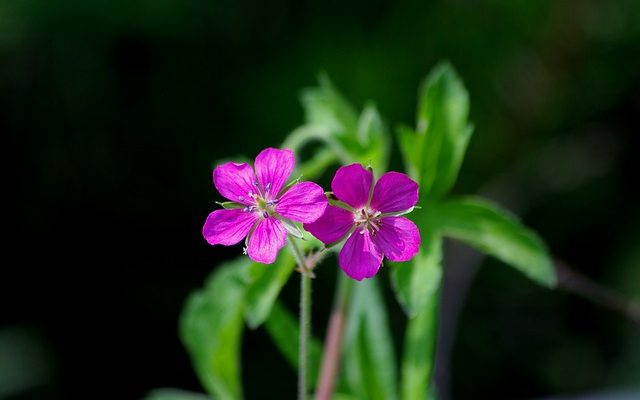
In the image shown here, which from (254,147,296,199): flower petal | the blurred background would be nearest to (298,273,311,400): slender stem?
(254,147,296,199): flower petal

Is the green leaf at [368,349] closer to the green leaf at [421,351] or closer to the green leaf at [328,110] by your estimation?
the green leaf at [421,351]

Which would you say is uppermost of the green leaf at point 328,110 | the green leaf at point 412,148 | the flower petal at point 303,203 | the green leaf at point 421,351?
the green leaf at point 328,110

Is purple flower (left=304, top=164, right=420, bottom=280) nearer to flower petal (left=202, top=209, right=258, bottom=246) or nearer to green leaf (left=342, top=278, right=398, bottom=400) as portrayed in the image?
flower petal (left=202, top=209, right=258, bottom=246)

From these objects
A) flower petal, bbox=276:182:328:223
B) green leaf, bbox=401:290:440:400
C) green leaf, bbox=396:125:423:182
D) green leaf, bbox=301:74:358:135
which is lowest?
green leaf, bbox=401:290:440:400

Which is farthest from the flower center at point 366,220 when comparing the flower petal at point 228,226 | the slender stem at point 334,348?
the slender stem at point 334,348

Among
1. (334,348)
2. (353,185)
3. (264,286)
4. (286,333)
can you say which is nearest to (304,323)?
(264,286)

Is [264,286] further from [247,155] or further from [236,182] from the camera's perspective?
[247,155]

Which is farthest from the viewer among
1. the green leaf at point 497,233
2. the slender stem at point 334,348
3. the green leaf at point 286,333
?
the green leaf at point 286,333

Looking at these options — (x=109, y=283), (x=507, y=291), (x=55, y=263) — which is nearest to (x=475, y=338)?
(x=507, y=291)
